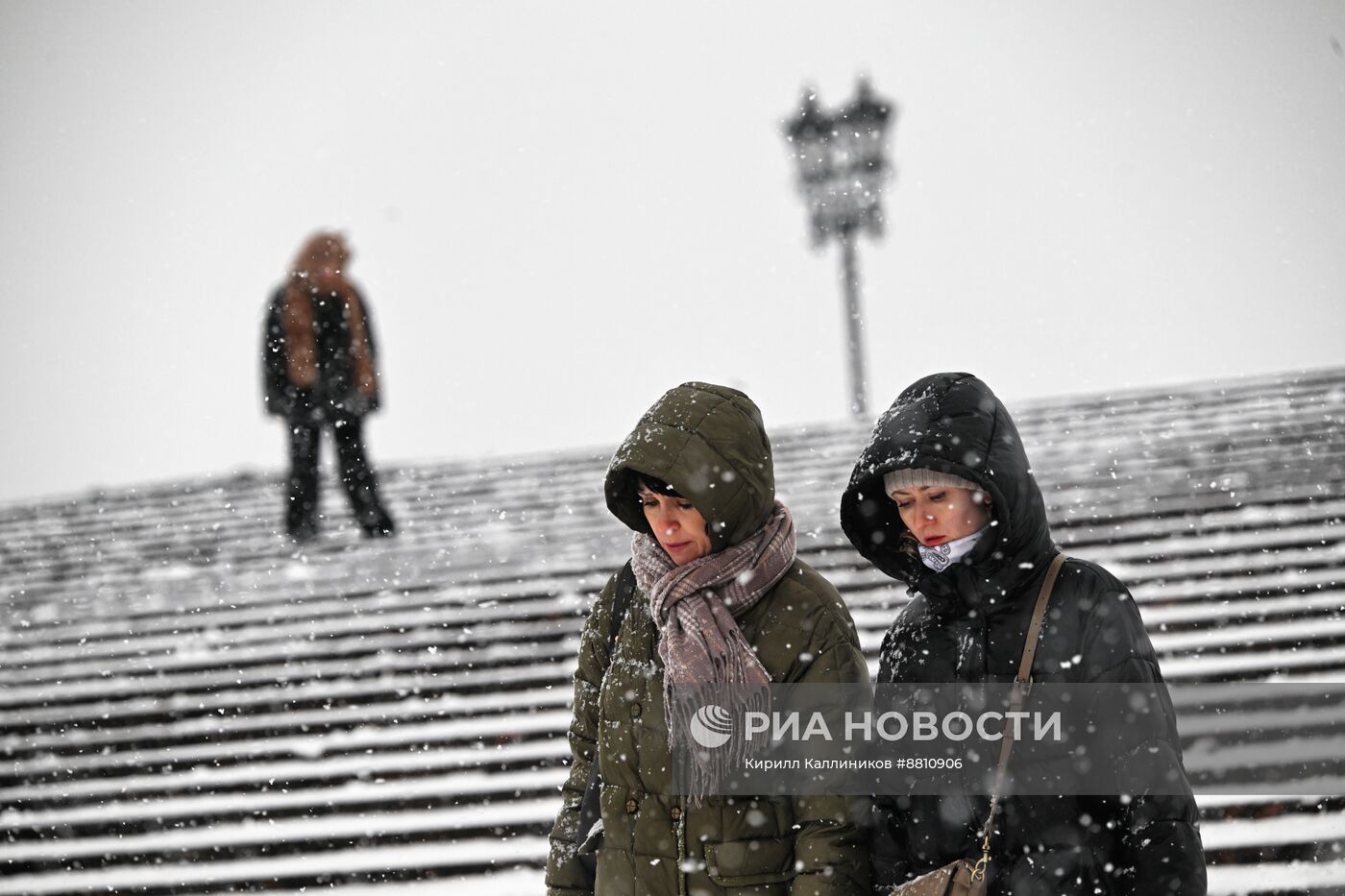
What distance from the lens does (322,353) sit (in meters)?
6.20

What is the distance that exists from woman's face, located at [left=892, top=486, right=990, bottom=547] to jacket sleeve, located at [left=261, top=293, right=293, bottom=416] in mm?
4898

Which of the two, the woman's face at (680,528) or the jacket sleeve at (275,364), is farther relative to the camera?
the jacket sleeve at (275,364)

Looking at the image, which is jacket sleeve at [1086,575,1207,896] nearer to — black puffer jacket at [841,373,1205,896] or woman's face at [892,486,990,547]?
black puffer jacket at [841,373,1205,896]

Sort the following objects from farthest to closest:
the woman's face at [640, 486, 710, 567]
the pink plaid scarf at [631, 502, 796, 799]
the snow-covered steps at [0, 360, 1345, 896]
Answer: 1. the snow-covered steps at [0, 360, 1345, 896]
2. the woman's face at [640, 486, 710, 567]
3. the pink plaid scarf at [631, 502, 796, 799]

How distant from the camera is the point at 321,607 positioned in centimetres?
566

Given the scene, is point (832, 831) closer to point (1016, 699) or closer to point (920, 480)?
point (1016, 699)

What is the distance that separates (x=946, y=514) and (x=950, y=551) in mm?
73

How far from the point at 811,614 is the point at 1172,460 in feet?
14.9

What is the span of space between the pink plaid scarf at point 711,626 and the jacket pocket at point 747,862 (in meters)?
0.12

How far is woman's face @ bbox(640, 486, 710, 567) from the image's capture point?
2.31 metres

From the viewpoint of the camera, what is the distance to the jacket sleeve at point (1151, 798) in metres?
1.80

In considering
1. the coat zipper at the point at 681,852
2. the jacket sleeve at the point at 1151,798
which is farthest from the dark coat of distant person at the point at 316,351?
the jacket sleeve at the point at 1151,798

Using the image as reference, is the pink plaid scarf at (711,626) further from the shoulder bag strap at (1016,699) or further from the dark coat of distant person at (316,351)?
the dark coat of distant person at (316,351)

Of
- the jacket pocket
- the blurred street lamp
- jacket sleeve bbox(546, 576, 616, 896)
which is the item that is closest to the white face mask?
the jacket pocket
